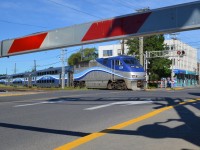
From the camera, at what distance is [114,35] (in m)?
8.27

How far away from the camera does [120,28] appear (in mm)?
8227

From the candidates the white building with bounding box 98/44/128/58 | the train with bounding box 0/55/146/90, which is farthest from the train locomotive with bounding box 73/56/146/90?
the white building with bounding box 98/44/128/58

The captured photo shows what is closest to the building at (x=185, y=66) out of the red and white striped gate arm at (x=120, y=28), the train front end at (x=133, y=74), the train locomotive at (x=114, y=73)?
the train locomotive at (x=114, y=73)

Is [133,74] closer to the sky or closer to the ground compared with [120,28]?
closer to the ground

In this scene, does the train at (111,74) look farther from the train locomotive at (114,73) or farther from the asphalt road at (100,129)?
the asphalt road at (100,129)

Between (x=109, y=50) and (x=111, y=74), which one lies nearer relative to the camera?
(x=111, y=74)

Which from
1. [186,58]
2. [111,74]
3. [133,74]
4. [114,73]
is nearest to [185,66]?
[186,58]

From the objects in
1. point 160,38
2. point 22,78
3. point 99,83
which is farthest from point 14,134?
point 22,78

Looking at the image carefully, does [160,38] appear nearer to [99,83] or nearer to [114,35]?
[99,83]

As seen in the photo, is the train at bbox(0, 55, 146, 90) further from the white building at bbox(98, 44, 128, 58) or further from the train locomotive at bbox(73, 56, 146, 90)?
the white building at bbox(98, 44, 128, 58)

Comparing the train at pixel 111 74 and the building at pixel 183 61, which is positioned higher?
the building at pixel 183 61

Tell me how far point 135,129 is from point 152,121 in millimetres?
1502

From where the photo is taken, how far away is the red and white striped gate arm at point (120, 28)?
7.59m

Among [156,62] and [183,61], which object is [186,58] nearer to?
[183,61]
